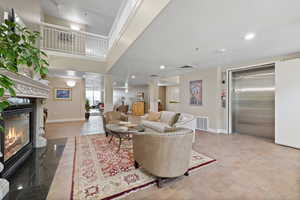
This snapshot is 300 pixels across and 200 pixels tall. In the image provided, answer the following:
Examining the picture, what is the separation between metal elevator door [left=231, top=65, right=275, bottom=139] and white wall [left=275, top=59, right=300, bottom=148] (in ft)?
1.55

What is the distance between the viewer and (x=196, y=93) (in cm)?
566

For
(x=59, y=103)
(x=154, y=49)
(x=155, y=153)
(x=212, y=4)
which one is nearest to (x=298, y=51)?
(x=212, y=4)

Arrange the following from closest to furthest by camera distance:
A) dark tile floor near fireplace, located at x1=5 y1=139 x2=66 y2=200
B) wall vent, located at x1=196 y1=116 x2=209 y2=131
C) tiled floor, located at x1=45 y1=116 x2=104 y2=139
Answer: dark tile floor near fireplace, located at x1=5 y1=139 x2=66 y2=200, tiled floor, located at x1=45 y1=116 x2=104 y2=139, wall vent, located at x1=196 y1=116 x2=209 y2=131

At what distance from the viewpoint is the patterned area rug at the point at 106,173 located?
68.7 inches

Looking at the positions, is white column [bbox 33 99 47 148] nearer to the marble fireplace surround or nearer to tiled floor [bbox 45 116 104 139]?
the marble fireplace surround

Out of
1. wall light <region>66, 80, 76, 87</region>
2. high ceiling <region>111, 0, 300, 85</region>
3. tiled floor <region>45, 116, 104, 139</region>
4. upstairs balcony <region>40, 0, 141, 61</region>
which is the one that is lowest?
tiled floor <region>45, 116, 104, 139</region>

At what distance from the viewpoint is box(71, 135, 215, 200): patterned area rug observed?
1.75 metres

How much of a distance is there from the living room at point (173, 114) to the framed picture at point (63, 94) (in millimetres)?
2568

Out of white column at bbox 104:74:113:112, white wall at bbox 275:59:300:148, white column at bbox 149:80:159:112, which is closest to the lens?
white wall at bbox 275:59:300:148

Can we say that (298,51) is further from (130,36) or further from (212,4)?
(130,36)

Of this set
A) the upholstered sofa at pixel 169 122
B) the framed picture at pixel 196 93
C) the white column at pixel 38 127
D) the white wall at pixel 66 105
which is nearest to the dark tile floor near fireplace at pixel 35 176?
the white column at pixel 38 127

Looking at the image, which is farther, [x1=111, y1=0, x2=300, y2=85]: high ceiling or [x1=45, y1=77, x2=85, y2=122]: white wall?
[x1=45, y1=77, x2=85, y2=122]: white wall

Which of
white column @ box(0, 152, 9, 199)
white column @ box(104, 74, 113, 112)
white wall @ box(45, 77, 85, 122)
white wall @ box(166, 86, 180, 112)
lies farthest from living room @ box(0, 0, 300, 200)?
white wall @ box(166, 86, 180, 112)

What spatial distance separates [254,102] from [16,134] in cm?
637
